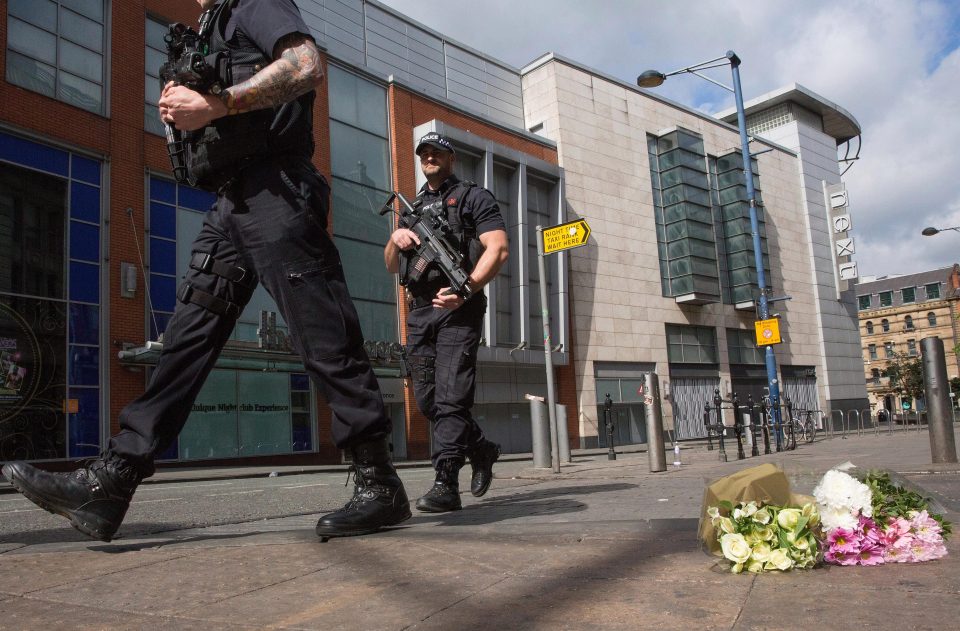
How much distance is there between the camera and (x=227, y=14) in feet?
8.69

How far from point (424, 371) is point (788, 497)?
2.24 metres

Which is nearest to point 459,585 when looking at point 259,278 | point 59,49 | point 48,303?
point 259,278

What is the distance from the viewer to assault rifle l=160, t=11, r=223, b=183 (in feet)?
7.93

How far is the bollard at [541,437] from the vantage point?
355 inches

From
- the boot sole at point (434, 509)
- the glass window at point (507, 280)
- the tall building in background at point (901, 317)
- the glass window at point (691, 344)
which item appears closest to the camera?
the boot sole at point (434, 509)


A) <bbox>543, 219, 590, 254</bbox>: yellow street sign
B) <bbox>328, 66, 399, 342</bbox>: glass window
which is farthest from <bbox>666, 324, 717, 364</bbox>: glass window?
<bbox>543, 219, 590, 254</bbox>: yellow street sign

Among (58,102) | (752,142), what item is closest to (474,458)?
(58,102)

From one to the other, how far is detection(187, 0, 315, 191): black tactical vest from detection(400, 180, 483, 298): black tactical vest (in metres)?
1.26

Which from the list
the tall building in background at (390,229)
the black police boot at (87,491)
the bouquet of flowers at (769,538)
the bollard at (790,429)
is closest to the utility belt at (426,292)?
the black police boot at (87,491)

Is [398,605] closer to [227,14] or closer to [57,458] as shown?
[227,14]

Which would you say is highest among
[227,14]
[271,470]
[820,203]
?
[820,203]

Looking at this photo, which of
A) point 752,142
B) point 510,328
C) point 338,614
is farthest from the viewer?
point 752,142

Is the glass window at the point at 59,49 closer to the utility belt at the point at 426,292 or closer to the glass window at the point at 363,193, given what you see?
the glass window at the point at 363,193

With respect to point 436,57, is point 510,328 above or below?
below
